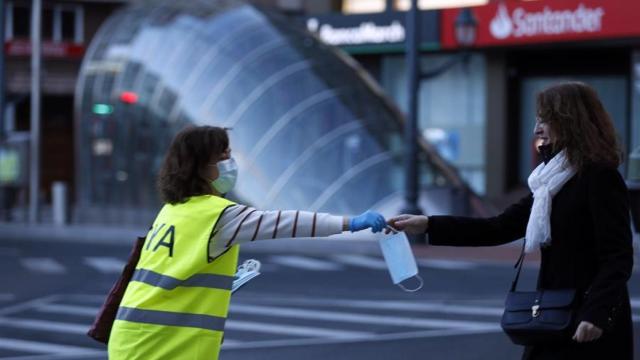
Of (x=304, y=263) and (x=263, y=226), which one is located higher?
(x=263, y=226)

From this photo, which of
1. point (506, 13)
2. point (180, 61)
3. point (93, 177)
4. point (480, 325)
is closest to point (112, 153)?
point (93, 177)

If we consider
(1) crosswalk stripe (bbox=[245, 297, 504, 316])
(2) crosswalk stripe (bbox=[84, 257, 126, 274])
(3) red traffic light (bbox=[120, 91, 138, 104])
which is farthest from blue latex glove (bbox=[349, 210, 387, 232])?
(3) red traffic light (bbox=[120, 91, 138, 104])

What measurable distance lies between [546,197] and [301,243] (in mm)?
18076

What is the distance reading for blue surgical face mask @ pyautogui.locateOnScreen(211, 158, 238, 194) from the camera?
450 centimetres

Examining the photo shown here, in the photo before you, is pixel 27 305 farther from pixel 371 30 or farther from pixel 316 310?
pixel 371 30

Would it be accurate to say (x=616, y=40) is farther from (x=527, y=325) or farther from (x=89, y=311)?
(x=527, y=325)

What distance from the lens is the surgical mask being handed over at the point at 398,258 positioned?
4.44 m

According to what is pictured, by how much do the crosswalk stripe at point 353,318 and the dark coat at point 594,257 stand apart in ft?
23.2

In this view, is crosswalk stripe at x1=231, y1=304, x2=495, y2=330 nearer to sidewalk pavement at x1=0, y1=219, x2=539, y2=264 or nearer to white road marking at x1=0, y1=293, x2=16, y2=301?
white road marking at x1=0, y1=293, x2=16, y2=301

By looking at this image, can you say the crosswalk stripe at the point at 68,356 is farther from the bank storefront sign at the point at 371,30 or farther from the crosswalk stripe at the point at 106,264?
the bank storefront sign at the point at 371,30

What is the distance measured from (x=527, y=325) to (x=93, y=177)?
87.0ft

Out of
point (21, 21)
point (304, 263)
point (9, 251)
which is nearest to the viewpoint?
point (304, 263)

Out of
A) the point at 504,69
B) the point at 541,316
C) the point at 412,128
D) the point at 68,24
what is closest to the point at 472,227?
the point at 541,316

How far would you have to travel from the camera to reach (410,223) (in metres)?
4.70
